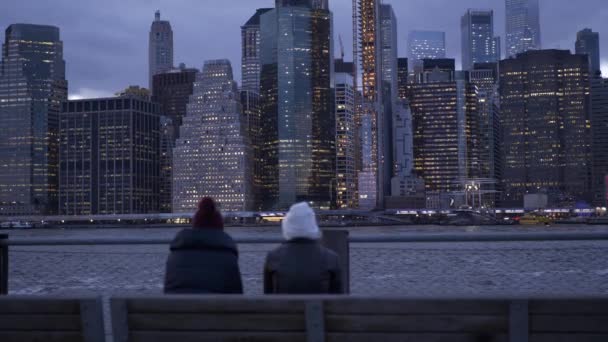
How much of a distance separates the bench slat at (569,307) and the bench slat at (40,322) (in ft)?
8.67

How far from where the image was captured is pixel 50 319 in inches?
170

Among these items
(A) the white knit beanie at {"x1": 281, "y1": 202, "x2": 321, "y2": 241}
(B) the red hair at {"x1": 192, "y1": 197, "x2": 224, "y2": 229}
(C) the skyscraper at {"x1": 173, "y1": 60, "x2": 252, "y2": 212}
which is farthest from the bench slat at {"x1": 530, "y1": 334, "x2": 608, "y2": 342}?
(C) the skyscraper at {"x1": 173, "y1": 60, "x2": 252, "y2": 212}

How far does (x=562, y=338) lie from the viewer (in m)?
3.91

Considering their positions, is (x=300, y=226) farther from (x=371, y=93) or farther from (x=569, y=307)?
(x=371, y=93)

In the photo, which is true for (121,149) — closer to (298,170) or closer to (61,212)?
(61,212)

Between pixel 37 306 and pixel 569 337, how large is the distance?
9.89 ft

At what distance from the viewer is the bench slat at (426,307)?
12.8 feet

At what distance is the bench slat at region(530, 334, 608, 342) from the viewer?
3873 mm

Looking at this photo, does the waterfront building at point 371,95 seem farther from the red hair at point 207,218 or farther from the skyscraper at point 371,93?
the red hair at point 207,218

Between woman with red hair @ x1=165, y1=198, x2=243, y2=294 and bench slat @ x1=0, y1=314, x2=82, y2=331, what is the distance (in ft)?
2.51

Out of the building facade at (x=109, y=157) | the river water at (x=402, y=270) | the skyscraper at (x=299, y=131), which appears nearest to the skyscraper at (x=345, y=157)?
the skyscraper at (x=299, y=131)

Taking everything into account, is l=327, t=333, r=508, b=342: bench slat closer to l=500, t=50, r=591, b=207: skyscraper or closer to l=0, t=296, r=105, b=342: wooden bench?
l=0, t=296, r=105, b=342: wooden bench

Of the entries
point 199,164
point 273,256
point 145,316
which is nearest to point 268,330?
point 145,316

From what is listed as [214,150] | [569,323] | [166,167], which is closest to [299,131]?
[214,150]
